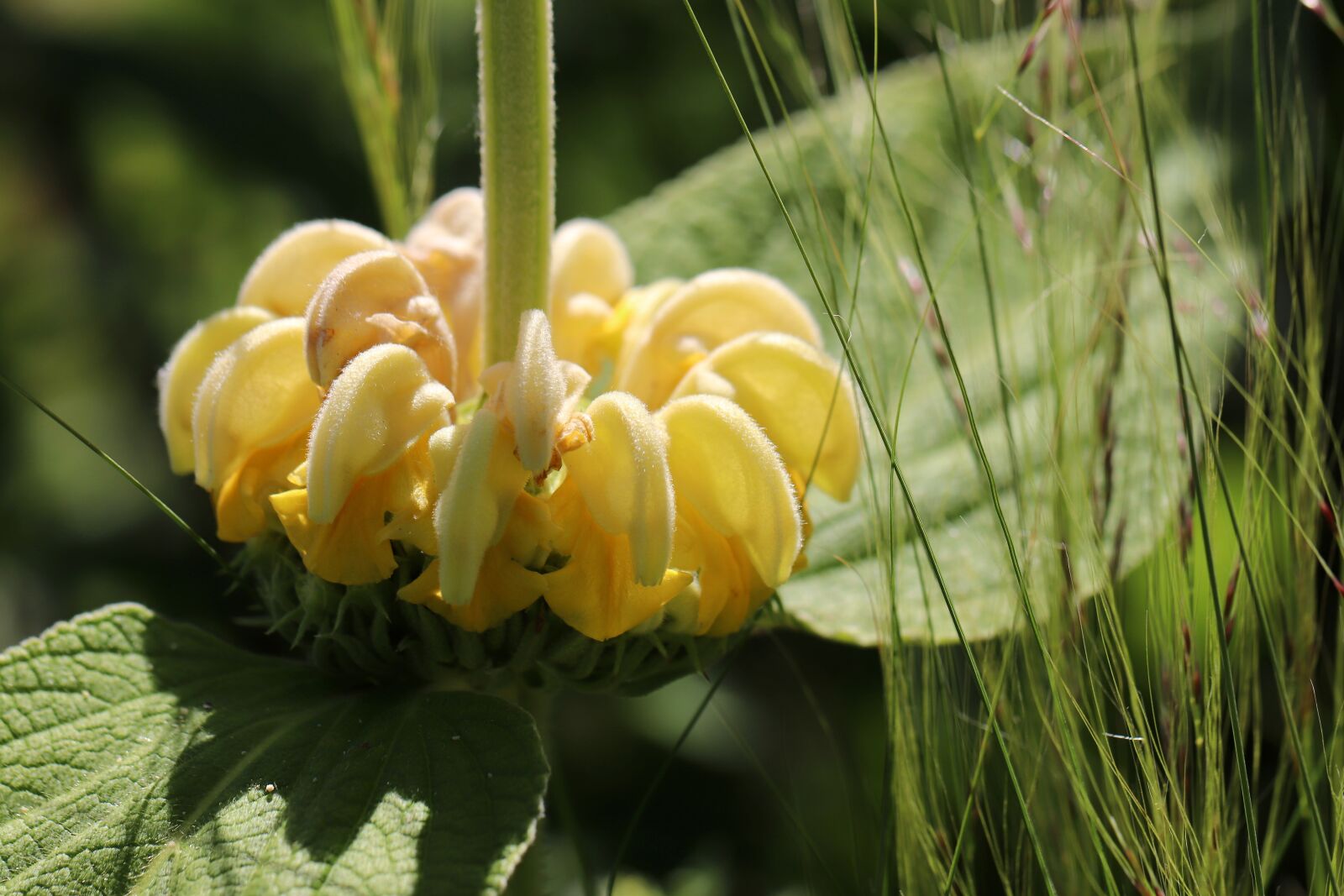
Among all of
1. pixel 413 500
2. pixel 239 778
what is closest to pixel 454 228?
pixel 413 500

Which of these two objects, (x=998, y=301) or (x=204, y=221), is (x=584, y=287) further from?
(x=204, y=221)

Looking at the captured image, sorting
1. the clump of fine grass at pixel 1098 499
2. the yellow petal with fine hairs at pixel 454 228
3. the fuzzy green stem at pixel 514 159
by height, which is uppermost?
the fuzzy green stem at pixel 514 159

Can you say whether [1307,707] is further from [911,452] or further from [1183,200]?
[1183,200]

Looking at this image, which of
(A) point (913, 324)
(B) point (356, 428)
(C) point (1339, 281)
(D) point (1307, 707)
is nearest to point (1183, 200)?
(C) point (1339, 281)

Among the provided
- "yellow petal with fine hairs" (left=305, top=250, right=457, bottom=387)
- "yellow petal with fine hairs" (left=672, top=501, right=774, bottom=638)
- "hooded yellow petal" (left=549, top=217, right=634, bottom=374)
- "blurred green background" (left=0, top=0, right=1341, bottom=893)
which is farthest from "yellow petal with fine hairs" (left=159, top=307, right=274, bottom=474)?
"blurred green background" (left=0, top=0, right=1341, bottom=893)

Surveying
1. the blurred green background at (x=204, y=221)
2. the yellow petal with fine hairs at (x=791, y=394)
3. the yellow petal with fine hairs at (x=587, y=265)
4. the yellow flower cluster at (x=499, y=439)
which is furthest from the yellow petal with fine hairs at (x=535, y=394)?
the blurred green background at (x=204, y=221)

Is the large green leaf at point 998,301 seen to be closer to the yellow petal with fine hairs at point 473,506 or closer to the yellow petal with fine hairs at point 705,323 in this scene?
the yellow petal with fine hairs at point 705,323

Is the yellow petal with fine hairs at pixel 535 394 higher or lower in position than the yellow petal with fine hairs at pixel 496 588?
higher

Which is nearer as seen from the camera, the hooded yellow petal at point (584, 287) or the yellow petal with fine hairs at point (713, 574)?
the yellow petal with fine hairs at point (713, 574)
